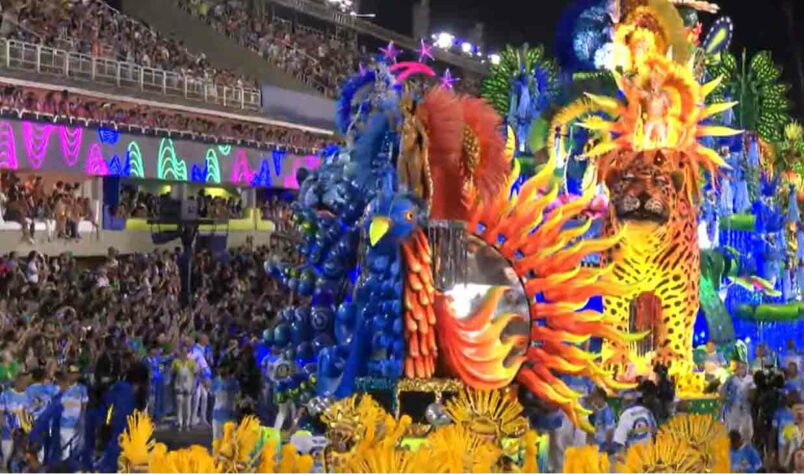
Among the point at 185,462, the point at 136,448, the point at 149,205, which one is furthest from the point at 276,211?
the point at 185,462

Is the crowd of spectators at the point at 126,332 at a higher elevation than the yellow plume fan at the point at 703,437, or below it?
higher

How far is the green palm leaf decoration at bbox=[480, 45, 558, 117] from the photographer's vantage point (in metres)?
19.0

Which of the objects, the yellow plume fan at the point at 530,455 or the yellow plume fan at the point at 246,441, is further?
the yellow plume fan at the point at 530,455

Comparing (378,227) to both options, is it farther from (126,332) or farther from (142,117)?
(142,117)

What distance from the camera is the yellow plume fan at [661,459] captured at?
23.2 feet

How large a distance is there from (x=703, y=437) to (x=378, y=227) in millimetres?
3136

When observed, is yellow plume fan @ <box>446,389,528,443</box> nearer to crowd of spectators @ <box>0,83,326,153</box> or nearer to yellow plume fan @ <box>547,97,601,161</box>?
yellow plume fan @ <box>547,97,601,161</box>

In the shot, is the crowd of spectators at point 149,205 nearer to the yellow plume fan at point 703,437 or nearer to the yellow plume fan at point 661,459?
the yellow plume fan at point 703,437

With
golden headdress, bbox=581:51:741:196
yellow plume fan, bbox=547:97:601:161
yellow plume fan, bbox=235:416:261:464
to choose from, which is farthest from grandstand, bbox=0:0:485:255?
yellow plume fan, bbox=235:416:261:464

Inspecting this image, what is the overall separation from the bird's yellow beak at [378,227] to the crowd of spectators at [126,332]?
7.21 feet

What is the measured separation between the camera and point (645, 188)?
13.0 metres

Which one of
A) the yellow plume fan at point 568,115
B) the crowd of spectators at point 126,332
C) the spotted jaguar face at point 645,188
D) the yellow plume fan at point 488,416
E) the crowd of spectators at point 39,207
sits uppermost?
the yellow plume fan at point 568,115

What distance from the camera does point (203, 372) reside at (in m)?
13.3

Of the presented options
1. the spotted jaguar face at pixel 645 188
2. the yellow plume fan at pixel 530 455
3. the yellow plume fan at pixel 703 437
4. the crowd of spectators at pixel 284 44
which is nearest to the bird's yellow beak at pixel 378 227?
the yellow plume fan at pixel 530 455
